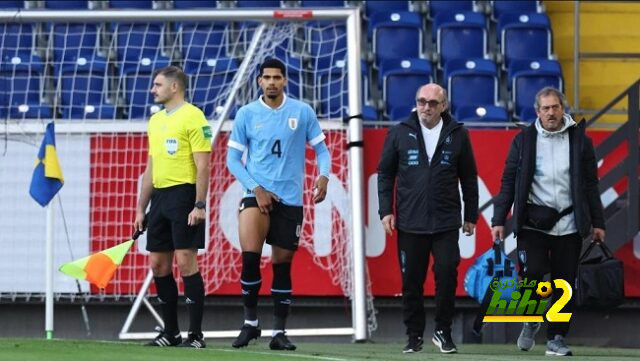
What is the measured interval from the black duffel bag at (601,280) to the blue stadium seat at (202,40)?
4626 mm

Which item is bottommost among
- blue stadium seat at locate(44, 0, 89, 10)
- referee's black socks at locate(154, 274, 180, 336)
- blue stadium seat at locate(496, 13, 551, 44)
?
referee's black socks at locate(154, 274, 180, 336)

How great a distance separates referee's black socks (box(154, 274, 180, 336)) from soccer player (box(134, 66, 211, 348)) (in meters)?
0.10

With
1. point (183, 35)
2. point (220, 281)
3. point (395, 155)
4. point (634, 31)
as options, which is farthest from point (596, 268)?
point (634, 31)

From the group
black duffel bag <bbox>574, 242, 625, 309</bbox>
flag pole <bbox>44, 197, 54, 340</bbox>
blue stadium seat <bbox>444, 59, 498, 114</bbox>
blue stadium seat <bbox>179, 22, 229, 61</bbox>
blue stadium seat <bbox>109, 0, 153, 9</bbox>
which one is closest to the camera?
black duffel bag <bbox>574, 242, 625, 309</bbox>

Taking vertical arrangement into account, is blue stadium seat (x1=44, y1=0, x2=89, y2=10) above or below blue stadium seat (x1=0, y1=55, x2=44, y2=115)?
above

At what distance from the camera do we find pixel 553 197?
10.3m

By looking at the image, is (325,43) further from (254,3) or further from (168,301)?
(168,301)

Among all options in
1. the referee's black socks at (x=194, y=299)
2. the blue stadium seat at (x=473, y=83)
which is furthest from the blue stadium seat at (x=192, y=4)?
the referee's black socks at (x=194, y=299)

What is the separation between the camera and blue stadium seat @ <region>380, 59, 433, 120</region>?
15284 millimetres

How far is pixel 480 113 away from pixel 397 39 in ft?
6.80

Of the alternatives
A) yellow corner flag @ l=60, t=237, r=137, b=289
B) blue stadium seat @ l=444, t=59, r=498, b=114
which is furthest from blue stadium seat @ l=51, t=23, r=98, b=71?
blue stadium seat @ l=444, t=59, r=498, b=114

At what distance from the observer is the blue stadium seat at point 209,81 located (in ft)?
44.8

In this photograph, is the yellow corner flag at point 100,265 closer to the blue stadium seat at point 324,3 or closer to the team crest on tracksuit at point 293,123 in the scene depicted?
the team crest on tracksuit at point 293,123

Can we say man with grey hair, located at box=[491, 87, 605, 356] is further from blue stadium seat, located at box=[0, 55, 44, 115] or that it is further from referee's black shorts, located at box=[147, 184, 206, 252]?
blue stadium seat, located at box=[0, 55, 44, 115]
